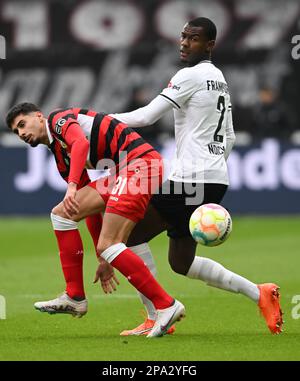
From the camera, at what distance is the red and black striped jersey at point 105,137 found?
7.99 meters

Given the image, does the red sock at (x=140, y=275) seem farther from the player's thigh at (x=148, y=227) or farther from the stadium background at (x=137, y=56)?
the stadium background at (x=137, y=56)

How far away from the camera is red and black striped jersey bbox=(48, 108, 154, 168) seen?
7.99 m

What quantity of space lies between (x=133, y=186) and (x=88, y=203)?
1.13 feet

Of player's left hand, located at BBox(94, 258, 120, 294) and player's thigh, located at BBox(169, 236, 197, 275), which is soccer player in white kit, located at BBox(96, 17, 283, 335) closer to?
player's thigh, located at BBox(169, 236, 197, 275)

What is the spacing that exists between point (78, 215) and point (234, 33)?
1424 centimetres

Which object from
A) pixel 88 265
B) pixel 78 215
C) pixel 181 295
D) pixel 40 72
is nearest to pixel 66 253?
pixel 78 215

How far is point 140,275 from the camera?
768cm

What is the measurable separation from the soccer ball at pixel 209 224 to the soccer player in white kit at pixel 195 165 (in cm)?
24

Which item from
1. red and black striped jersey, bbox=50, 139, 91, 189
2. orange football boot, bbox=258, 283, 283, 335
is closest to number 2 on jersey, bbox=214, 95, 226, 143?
red and black striped jersey, bbox=50, 139, 91, 189

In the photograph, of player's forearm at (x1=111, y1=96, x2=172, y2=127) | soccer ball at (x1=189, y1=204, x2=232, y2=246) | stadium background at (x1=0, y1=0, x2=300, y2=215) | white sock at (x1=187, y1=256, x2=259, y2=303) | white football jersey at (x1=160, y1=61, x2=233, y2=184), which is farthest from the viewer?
stadium background at (x1=0, y1=0, x2=300, y2=215)

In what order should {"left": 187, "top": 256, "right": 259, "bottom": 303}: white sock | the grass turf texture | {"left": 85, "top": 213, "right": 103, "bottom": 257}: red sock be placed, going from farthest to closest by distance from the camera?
{"left": 85, "top": 213, "right": 103, "bottom": 257}: red sock
{"left": 187, "top": 256, "right": 259, "bottom": 303}: white sock
the grass turf texture

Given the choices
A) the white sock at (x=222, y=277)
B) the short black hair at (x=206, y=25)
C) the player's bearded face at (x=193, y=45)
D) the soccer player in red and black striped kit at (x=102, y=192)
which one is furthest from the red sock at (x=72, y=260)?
the short black hair at (x=206, y=25)

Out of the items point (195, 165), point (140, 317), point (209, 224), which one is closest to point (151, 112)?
point (195, 165)

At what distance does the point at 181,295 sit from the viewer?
1065cm
